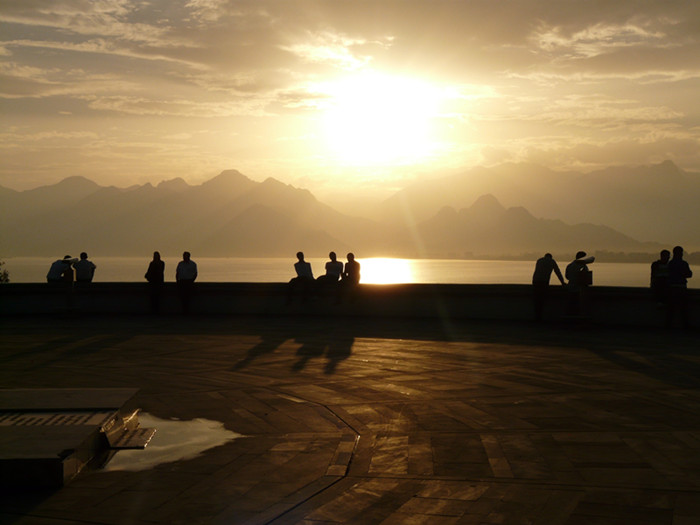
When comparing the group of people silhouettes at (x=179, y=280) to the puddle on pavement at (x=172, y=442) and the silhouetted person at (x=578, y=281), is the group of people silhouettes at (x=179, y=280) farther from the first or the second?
the puddle on pavement at (x=172, y=442)

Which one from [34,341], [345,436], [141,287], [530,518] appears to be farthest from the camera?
[141,287]

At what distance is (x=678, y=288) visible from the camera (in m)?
16.4

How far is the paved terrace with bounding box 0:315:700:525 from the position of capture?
4824 mm

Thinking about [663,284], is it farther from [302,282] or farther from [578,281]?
[302,282]

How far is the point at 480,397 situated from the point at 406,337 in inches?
245

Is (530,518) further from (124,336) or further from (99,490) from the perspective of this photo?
(124,336)

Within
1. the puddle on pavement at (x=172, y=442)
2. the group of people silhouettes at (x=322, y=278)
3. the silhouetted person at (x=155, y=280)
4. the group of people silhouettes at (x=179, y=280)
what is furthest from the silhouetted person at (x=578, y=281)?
the puddle on pavement at (x=172, y=442)

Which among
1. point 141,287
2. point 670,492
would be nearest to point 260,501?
point 670,492

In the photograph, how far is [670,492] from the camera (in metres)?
5.09

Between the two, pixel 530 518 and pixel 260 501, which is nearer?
pixel 530 518

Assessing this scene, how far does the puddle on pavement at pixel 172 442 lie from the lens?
19.4ft

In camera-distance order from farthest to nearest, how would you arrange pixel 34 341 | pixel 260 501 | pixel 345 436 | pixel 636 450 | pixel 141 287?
pixel 141 287 → pixel 34 341 → pixel 345 436 → pixel 636 450 → pixel 260 501

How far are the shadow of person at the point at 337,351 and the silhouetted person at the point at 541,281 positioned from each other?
508 centimetres

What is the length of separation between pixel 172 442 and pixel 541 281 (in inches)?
494
